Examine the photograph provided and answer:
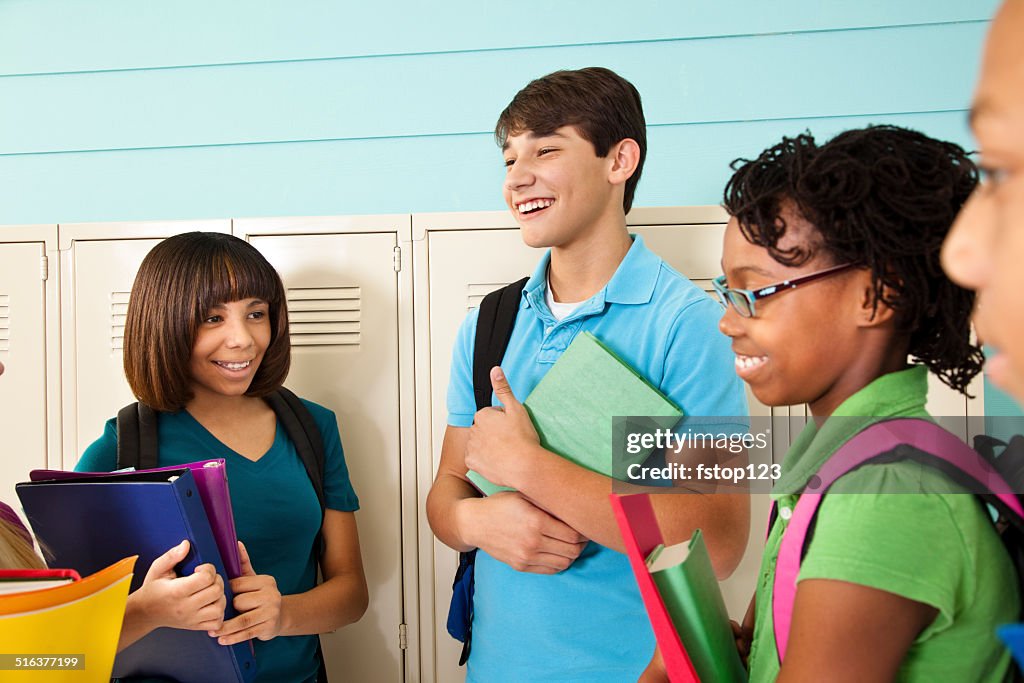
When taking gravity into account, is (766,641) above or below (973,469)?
below

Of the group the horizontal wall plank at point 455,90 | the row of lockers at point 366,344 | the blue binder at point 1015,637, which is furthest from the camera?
the horizontal wall plank at point 455,90

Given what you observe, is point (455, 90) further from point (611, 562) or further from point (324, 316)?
point (611, 562)

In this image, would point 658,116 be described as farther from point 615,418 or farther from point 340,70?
point 615,418

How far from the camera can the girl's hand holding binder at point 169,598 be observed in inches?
49.4

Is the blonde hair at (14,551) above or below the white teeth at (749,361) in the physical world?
below

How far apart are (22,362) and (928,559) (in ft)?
7.49

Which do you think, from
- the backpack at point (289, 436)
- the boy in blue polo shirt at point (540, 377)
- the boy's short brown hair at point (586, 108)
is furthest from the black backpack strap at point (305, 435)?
the boy's short brown hair at point (586, 108)

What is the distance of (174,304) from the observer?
5.68 ft

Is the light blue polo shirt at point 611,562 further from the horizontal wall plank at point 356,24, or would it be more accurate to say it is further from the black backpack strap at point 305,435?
the horizontal wall plank at point 356,24

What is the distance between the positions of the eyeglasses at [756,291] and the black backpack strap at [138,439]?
4.17ft

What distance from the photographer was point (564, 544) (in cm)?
140

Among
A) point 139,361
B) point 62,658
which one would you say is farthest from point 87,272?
point 62,658

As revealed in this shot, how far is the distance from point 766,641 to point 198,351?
1.34 m

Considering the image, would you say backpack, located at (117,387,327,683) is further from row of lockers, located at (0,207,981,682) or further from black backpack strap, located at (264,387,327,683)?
row of lockers, located at (0,207,981,682)
